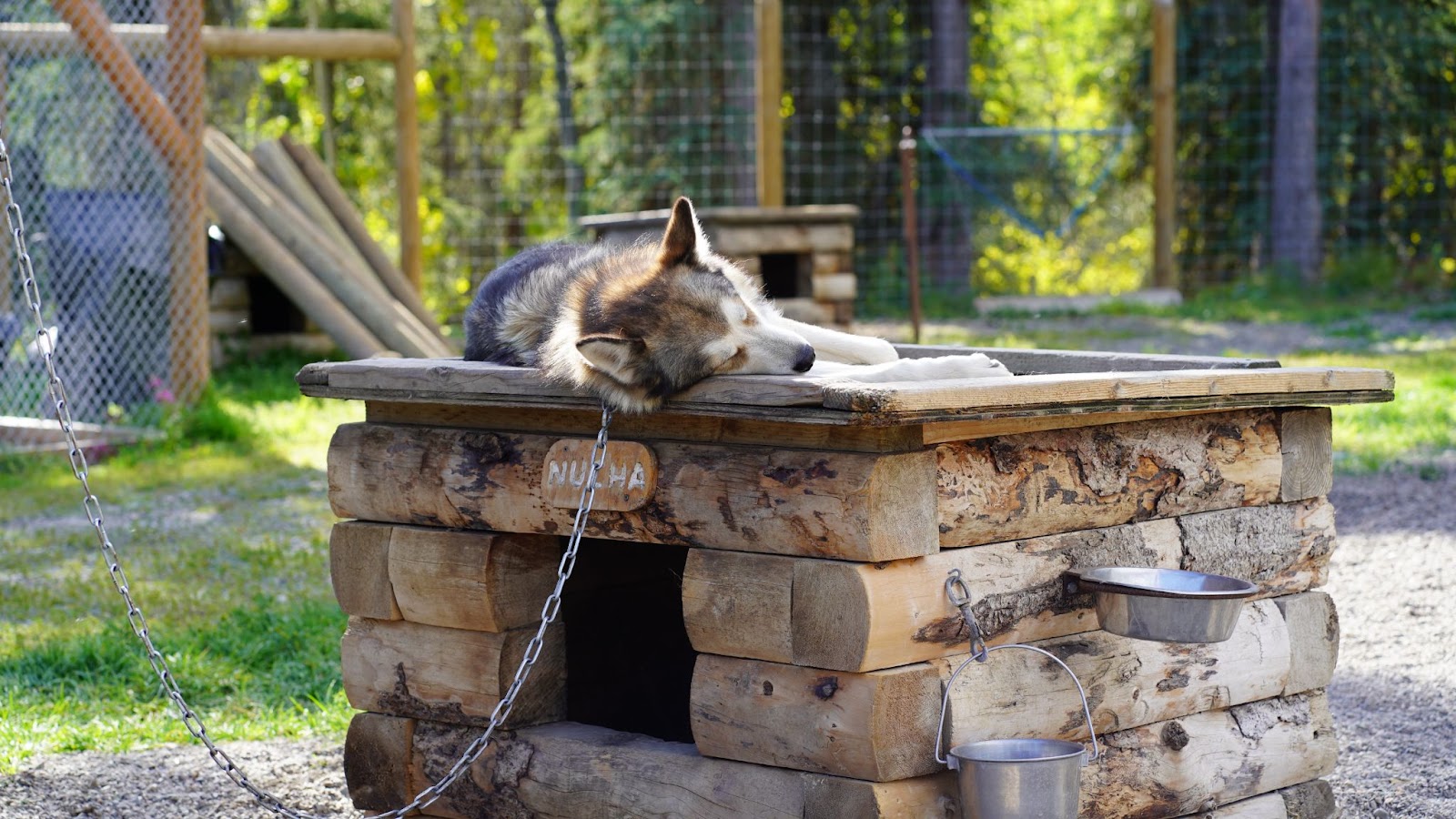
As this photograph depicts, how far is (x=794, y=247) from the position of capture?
30.5ft

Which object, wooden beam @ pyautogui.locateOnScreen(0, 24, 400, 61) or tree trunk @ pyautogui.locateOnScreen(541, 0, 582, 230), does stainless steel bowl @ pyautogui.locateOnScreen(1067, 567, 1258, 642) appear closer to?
wooden beam @ pyautogui.locateOnScreen(0, 24, 400, 61)

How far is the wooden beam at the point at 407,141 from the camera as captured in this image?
9.30 metres

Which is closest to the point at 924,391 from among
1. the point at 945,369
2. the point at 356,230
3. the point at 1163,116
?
the point at 945,369

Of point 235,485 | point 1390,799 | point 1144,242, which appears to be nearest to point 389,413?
point 1390,799

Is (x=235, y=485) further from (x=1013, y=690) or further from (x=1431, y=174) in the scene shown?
(x=1431, y=174)

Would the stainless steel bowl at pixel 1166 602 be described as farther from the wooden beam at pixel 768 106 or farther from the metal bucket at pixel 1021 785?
the wooden beam at pixel 768 106

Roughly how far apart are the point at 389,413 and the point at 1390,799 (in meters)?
2.40

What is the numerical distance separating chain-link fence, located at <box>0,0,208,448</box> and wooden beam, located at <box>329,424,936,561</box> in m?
5.01

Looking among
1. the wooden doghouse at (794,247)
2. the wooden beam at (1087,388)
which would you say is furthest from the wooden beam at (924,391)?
the wooden doghouse at (794,247)

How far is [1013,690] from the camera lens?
8.68ft

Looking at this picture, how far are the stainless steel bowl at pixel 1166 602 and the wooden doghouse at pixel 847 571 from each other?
0.36 ft

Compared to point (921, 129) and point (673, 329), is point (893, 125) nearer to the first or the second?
point (921, 129)

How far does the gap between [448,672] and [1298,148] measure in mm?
12331

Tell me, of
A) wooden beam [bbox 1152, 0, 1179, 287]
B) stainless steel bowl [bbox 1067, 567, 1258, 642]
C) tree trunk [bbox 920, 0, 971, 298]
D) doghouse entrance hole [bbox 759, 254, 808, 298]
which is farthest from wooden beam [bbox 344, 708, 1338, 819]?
tree trunk [bbox 920, 0, 971, 298]
